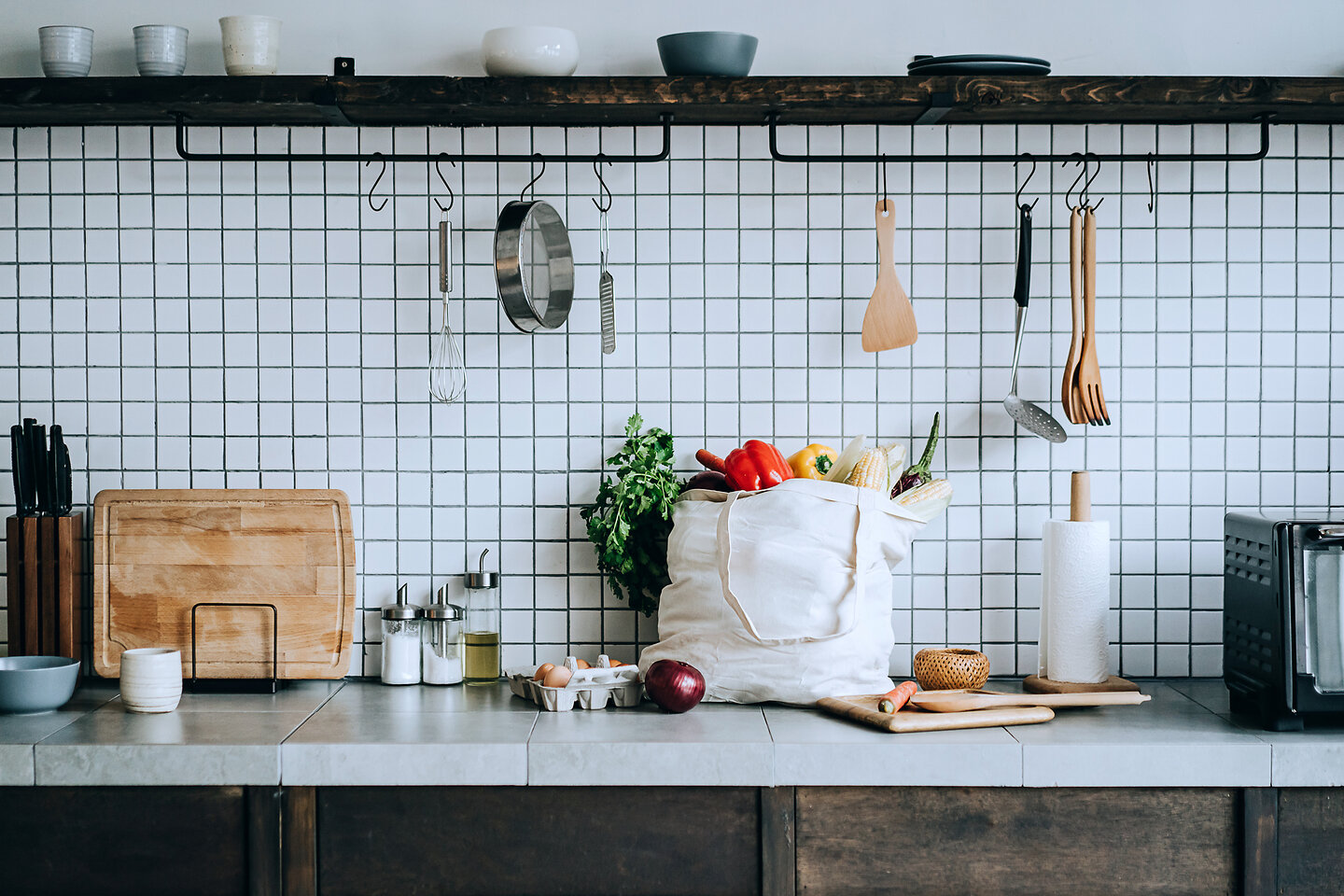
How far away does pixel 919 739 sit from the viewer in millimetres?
1595

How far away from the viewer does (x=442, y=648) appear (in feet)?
6.39

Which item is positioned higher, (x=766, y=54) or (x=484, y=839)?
(x=766, y=54)

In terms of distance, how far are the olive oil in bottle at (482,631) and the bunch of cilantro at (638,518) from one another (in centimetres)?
21

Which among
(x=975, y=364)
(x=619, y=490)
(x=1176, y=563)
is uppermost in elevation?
(x=975, y=364)

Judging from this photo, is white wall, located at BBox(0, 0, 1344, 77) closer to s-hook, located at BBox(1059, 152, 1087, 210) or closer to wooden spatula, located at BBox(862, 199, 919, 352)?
s-hook, located at BBox(1059, 152, 1087, 210)

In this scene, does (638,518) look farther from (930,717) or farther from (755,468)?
(930,717)

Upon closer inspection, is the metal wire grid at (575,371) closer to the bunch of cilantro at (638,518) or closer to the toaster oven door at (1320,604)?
the bunch of cilantro at (638,518)

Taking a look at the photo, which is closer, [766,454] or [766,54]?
[766,454]

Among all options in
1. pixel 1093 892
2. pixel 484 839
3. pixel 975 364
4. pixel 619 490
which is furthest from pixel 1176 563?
pixel 484 839

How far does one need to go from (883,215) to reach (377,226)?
3.00 feet

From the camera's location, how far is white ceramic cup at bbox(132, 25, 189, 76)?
73.3 inches

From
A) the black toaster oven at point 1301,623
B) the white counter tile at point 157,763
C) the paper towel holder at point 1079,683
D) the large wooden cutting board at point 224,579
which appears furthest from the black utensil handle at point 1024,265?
the white counter tile at point 157,763

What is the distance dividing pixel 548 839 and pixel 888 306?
1050mm

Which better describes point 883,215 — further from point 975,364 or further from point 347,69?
point 347,69
